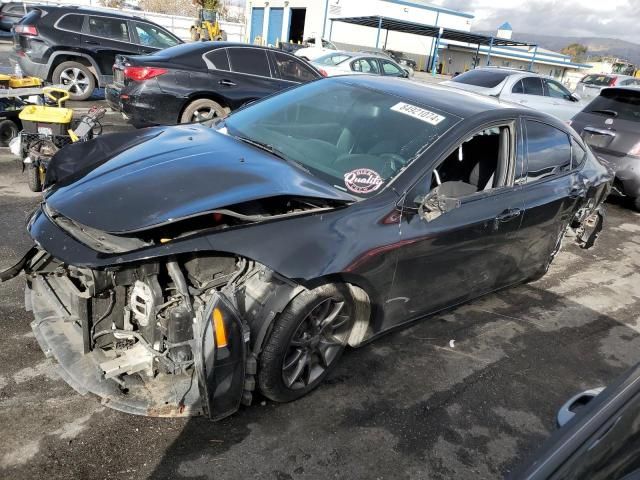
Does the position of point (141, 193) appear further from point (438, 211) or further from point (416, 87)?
point (416, 87)

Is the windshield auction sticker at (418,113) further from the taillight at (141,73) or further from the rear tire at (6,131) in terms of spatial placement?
the rear tire at (6,131)

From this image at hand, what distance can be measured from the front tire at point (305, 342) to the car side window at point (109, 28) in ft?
31.1

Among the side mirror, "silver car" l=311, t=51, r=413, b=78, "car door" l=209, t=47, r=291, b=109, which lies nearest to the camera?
the side mirror

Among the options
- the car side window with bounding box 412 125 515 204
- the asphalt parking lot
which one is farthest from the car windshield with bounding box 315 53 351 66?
the asphalt parking lot

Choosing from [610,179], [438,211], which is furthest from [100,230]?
[610,179]

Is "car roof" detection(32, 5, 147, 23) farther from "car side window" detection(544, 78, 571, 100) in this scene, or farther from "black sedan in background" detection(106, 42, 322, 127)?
"car side window" detection(544, 78, 571, 100)

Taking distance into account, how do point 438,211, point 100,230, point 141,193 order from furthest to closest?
point 438,211, point 141,193, point 100,230

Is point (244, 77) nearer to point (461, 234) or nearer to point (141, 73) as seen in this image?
point (141, 73)

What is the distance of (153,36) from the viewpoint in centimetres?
1069

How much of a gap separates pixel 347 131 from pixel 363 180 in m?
0.55

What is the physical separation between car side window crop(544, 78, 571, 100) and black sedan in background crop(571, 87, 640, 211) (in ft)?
11.6

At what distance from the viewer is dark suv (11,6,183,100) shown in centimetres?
947

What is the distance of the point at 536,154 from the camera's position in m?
3.67

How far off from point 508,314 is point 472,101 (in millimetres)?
1732
